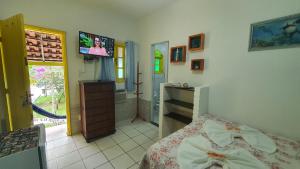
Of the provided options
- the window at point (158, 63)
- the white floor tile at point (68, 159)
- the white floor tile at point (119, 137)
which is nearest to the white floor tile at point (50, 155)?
the white floor tile at point (68, 159)

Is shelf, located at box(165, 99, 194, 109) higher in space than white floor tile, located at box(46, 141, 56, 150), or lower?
higher

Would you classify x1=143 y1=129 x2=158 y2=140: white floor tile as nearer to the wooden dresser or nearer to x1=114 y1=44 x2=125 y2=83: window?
the wooden dresser

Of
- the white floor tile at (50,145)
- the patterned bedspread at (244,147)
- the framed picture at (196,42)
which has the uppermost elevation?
the framed picture at (196,42)

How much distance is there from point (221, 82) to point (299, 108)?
846 millimetres

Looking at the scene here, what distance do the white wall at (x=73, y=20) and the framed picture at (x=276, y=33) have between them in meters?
2.68

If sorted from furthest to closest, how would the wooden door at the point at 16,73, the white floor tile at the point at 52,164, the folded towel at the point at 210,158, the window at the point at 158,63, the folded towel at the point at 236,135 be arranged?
the window at the point at 158,63 → the white floor tile at the point at 52,164 → the wooden door at the point at 16,73 → the folded towel at the point at 236,135 → the folded towel at the point at 210,158

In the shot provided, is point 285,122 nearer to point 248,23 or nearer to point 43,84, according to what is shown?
point 248,23

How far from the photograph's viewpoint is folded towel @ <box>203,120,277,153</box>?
4.18 feet

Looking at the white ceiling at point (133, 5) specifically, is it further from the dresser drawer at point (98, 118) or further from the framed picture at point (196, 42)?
the dresser drawer at point (98, 118)

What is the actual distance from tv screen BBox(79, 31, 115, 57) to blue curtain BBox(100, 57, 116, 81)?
0.40 feet

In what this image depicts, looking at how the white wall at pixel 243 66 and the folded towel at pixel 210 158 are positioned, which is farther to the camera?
the white wall at pixel 243 66

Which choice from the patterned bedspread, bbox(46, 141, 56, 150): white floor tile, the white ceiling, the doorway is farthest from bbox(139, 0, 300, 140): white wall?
bbox(46, 141, 56, 150): white floor tile

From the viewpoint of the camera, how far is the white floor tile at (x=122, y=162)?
6.04 ft

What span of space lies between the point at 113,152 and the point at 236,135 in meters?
1.87
